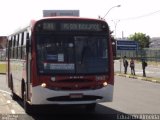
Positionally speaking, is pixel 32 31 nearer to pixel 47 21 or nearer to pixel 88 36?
pixel 47 21

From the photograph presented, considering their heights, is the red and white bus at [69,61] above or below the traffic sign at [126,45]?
below

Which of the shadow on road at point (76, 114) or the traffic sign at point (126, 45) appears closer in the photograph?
the shadow on road at point (76, 114)

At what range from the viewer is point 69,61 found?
1424 centimetres

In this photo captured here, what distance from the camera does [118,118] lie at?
14.3 metres

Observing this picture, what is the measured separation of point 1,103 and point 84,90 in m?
6.24

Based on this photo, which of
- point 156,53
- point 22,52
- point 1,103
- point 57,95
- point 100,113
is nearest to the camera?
point 57,95

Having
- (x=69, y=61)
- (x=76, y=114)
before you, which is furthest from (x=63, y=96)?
(x=76, y=114)

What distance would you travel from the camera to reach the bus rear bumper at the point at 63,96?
1394 cm

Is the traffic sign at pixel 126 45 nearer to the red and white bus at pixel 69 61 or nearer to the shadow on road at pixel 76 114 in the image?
the shadow on road at pixel 76 114

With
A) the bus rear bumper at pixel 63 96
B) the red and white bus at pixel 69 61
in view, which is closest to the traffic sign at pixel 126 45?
the red and white bus at pixel 69 61

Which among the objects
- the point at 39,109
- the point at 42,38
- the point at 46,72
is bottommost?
the point at 39,109

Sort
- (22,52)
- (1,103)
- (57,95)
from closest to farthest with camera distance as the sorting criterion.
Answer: (57,95)
(22,52)
(1,103)

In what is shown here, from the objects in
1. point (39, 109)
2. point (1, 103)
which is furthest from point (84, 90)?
point (1, 103)

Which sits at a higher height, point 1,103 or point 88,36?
point 88,36
